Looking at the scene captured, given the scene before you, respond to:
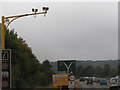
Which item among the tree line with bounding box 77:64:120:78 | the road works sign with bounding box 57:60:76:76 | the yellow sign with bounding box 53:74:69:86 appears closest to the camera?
the yellow sign with bounding box 53:74:69:86

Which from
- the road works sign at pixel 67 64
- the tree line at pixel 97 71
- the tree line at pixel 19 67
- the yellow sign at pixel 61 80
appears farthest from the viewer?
the tree line at pixel 97 71

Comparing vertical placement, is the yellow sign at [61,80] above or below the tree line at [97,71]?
above

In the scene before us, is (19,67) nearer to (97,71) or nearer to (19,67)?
(19,67)

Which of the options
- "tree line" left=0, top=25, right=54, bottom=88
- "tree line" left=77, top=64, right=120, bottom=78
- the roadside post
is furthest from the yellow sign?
"tree line" left=77, top=64, right=120, bottom=78

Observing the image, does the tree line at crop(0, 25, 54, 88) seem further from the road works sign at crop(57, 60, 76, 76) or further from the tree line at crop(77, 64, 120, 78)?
the tree line at crop(77, 64, 120, 78)

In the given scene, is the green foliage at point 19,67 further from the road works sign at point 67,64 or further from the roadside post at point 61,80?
the roadside post at point 61,80

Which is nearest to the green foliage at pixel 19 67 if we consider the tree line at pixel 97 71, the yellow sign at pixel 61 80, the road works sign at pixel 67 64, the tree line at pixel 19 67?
the tree line at pixel 19 67

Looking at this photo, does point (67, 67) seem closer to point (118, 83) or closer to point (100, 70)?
point (118, 83)

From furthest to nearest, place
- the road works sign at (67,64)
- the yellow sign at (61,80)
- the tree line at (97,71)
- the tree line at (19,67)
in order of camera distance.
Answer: the tree line at (97,71) < the tree line at (19,67) < the road works sign at (67,64) < the yellow sign at (61,80)

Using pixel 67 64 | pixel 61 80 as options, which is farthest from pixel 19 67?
pixel 61 80

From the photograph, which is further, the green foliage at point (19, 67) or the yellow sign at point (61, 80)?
the green foliage at point (19, 67)

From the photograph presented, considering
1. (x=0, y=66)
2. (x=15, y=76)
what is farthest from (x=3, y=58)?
(x=15, y=76)

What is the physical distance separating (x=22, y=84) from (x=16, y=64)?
2.72 m

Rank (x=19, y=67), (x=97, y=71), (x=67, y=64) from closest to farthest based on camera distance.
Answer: (x=67, y=64) → (x=19, y=67) → (x=97, y=71)
